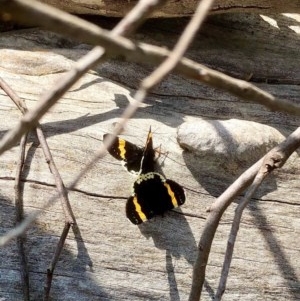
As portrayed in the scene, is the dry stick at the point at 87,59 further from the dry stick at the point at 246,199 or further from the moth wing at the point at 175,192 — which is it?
the moth wing at the point at 175,192

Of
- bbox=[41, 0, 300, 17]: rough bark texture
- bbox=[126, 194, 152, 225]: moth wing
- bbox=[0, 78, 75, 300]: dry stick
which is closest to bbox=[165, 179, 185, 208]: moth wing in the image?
bbox=[126, 194, 152, 225]: moth wing

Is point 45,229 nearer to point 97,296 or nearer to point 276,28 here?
point 97,296

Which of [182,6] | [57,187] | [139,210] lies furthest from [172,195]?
[182,6]

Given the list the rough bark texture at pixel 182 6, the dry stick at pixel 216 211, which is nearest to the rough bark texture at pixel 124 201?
the rough bark texture at pixel 182 6

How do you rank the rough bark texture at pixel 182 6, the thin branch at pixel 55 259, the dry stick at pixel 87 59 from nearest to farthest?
the dry stick at pixel 87 59, the thin branch at pixel 55 259, the rough bark texture at pixel 182 6

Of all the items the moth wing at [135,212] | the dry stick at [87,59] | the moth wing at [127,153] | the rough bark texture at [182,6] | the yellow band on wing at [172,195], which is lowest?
the dry stick at [87,59]

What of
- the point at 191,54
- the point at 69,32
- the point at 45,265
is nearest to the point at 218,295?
the point at 45,265
